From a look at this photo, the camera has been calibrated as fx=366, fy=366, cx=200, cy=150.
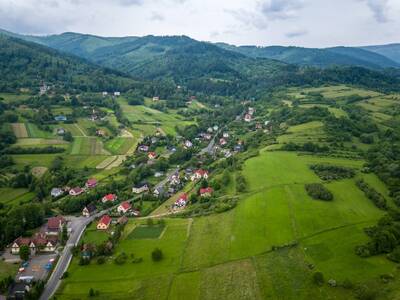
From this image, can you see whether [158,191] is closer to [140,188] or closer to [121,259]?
[140,188]

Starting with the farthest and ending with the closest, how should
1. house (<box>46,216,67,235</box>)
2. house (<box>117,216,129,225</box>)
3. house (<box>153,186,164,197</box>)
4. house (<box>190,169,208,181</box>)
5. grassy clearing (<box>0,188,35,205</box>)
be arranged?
house (<box>190,169,208,181</box>) < house (<box>153,186,164,197</box>) < grassy clearing (<box>0,188,35,205</box>) < house (<box>117,216,129,225</box>) < house (<box>46,216,67,235</box>)

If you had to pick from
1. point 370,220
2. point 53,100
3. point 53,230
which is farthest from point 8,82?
point 370,220

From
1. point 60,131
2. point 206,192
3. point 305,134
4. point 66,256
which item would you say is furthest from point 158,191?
point 60,131

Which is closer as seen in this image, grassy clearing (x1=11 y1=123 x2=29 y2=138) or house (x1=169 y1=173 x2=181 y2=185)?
house (x1=169 y1=173 x2=181 y2=185)

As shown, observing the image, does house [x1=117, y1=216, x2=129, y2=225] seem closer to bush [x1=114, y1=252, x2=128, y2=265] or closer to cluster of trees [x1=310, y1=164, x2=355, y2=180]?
bush [x1=114, y1=252, x2=128, y2=265]

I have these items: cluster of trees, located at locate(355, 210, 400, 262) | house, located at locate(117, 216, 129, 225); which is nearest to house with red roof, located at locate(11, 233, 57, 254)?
house, located at locate(117, 216, 129, 225)

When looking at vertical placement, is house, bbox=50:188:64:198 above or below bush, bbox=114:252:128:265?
below
